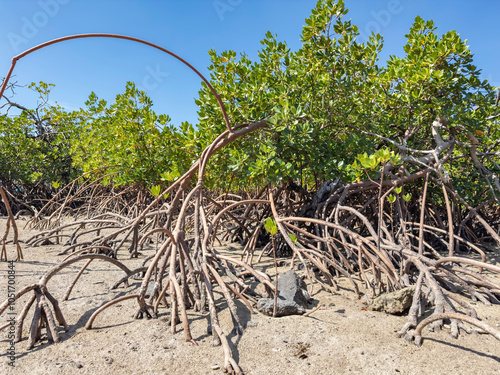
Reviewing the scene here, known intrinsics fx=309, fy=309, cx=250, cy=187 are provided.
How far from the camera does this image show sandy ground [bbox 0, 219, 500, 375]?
1507 mm

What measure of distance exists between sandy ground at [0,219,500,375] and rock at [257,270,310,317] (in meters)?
0.05

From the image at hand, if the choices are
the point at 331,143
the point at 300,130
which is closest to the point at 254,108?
the point at 300,130

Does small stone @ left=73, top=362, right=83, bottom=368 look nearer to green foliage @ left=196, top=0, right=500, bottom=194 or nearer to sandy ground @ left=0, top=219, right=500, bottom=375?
sandy ground @ left=0, top=219, right=500, bottom=375

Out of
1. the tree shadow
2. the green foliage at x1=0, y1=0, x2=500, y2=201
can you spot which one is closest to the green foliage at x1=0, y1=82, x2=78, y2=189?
the green foliage at x1=0, y1=0, x2=500, y2=201

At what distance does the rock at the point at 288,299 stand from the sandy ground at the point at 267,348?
0.16ft

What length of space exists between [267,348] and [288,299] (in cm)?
45

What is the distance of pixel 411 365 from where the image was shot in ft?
4.90

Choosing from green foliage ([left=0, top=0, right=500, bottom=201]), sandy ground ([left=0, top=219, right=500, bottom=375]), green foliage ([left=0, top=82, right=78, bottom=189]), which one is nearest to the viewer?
sandy ground ([left=0, top=219, right=500, bottom=375])

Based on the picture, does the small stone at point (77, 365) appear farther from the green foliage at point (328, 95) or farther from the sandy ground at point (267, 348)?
the green foliage at point (328, 95)

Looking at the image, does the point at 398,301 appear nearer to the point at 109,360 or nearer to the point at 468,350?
the point at 468,350

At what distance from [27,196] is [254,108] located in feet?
27.6

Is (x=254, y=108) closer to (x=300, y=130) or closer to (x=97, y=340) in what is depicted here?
(x=300, y=130)

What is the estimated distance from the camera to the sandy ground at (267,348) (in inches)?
59.3

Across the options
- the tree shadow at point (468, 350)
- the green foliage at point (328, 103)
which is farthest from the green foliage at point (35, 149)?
the tree shadow at point (468, 350)
